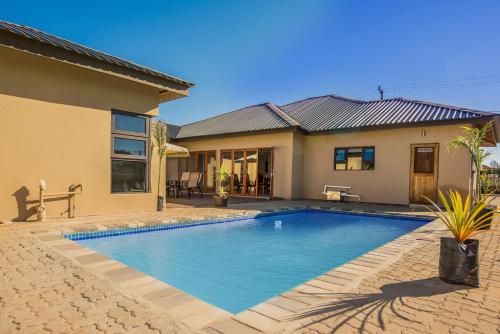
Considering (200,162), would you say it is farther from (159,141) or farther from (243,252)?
(243,252)

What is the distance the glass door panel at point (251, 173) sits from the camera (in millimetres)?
14822

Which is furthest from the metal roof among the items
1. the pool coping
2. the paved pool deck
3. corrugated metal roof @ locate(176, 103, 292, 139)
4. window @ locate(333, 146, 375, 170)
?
the paved pool deck

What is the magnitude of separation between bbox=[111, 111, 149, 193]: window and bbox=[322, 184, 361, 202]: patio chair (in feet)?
24.6

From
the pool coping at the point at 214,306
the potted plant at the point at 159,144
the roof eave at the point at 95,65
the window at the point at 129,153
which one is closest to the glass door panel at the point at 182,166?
the roof eave at the point at 95,65

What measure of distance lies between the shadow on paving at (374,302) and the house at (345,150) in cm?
935

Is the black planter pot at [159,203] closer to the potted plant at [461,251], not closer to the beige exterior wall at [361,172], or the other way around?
the beige exterior wall at [361,172]

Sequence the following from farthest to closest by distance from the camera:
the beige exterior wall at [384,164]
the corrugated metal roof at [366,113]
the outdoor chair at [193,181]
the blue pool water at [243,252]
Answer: the outdoor chair at [193,181] < the corrugated metal roof at [366,113] < the beige exterior wall at [384,164] < the blue pool water at [243,252]

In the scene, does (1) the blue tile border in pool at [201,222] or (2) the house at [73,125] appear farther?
(2) the house at [73,125]

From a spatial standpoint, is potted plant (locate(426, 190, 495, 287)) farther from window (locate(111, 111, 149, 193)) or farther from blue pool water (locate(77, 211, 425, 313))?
window (locate(111, 111, 149, 193))

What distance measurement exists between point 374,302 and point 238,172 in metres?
13.0

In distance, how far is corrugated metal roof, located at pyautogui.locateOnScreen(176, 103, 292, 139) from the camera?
14.6m

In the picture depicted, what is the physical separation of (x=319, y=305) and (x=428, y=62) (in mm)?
17463

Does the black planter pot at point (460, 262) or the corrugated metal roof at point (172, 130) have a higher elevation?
the corrugated metal roof at point (172, 130)

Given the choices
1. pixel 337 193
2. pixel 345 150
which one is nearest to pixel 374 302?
pixel 337 193
